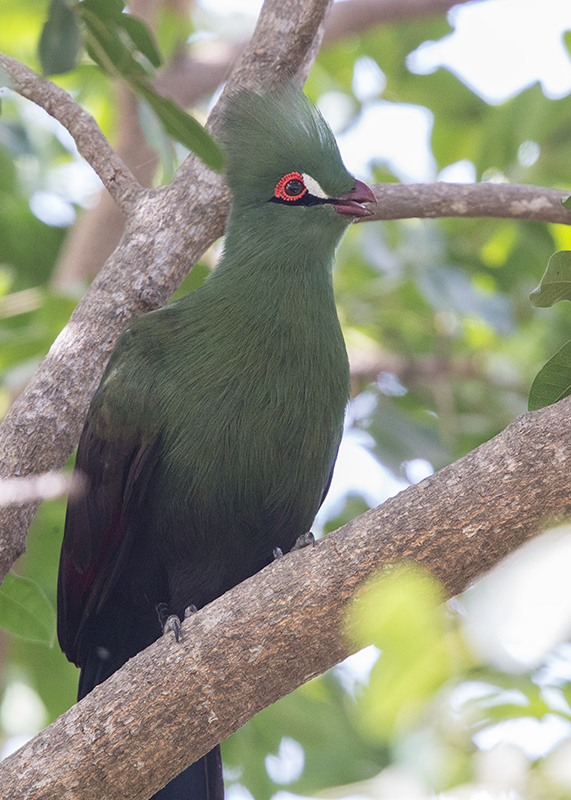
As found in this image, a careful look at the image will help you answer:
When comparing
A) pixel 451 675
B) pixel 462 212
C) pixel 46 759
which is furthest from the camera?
pixel 462 212

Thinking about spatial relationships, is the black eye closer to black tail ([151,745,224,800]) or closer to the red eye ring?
the red eye ring

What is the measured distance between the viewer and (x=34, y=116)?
5773 mm

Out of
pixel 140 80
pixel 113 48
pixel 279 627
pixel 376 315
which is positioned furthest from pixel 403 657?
pixel 376 315

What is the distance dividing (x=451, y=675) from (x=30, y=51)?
5342mm

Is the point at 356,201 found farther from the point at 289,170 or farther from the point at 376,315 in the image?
the point at 376,315

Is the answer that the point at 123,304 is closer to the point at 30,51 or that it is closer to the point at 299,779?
the point at 299,779

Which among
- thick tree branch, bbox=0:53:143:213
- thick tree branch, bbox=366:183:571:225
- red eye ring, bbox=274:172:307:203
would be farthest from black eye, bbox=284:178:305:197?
thick tree branch, bbox=0:53:143:213

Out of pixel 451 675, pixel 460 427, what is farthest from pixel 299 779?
pixel 451 675

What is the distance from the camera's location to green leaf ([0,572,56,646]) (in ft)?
8.80

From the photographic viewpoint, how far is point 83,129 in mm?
3100

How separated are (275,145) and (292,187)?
0.17 meters

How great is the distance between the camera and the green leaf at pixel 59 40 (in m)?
2.35

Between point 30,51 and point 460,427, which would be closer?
point 460,427

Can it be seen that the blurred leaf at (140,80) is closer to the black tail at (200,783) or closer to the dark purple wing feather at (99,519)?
the dark purple wing feather at (99,519)
